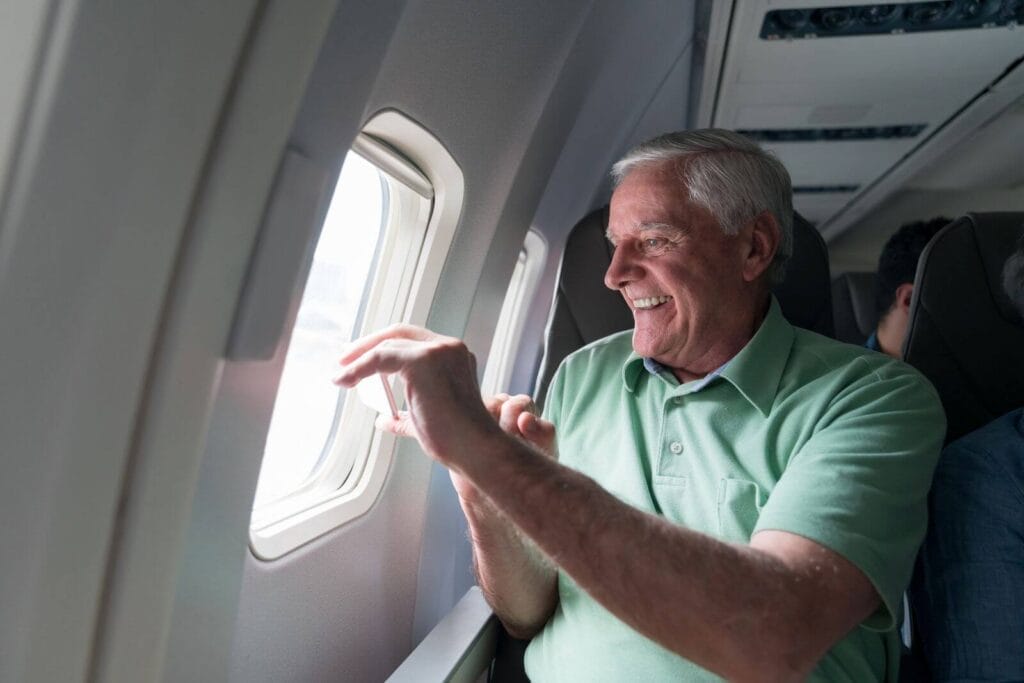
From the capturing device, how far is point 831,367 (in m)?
1.49

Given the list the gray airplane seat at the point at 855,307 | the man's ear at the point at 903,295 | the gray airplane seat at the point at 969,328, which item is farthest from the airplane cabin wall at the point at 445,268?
the gray airplane seat at the point at 855,307

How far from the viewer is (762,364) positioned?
150 cm

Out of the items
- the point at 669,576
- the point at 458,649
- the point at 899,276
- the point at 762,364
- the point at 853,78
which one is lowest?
the point at 458,649

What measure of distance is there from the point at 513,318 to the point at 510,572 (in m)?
1.29

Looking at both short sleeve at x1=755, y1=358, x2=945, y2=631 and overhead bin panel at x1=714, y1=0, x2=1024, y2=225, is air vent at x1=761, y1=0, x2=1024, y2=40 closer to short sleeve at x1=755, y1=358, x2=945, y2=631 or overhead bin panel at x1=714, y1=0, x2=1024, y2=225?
overhead bin panel at x1=714, y1=0, x2=1024, y2=225

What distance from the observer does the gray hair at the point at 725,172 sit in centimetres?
162

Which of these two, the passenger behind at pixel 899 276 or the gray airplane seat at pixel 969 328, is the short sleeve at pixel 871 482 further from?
the passenger behind at pixel 899 276

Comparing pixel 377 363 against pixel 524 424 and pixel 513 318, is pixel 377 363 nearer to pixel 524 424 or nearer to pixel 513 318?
pixel 524 424

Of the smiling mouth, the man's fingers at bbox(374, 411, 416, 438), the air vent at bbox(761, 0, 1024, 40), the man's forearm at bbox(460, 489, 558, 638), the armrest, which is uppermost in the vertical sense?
the air vent at bbox(761, 0, 1024, 40)

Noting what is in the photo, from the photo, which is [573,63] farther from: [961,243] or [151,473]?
[151,473]

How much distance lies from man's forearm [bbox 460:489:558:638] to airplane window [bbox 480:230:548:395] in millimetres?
1052

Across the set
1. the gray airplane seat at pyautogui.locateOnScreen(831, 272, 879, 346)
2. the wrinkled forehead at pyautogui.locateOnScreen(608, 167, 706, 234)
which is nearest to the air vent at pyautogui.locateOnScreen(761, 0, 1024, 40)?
the wrinkled forehead at pyautogui.locateOnScreen(608, 167, 706, 234)

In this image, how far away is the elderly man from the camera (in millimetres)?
1001

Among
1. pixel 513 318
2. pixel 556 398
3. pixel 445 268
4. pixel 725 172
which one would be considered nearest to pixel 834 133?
pixel 513 318
